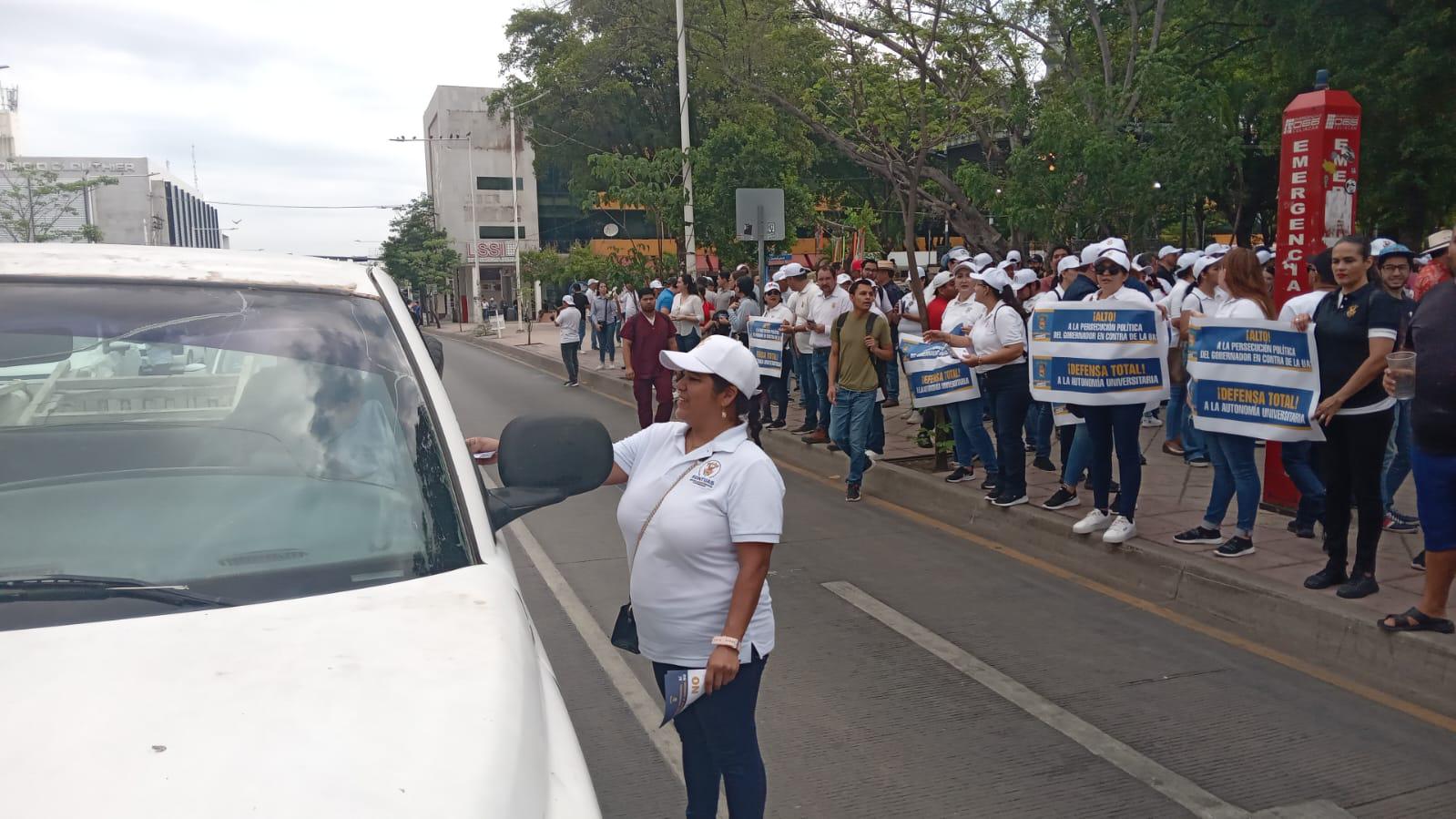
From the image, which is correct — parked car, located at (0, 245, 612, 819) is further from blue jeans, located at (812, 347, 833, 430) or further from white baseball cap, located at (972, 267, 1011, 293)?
blue jeans, located at (812, 347, 833, 430)

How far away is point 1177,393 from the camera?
10625 mm

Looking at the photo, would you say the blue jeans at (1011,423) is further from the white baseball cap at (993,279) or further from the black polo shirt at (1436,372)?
the black polo shirt at (1436,372)

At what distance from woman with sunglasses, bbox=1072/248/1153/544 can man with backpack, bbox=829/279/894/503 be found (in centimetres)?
234

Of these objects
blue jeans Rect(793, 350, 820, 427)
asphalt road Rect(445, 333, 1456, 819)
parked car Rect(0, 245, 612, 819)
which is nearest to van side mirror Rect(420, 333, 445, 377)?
parked car Rect(0, 245, 612, 819)

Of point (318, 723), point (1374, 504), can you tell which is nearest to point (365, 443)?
point (318, 723)

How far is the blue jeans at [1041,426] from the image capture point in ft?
33.9

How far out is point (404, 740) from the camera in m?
1.74

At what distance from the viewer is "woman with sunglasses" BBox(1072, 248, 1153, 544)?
293 inches

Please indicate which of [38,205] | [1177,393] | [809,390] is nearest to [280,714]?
[1177,393]

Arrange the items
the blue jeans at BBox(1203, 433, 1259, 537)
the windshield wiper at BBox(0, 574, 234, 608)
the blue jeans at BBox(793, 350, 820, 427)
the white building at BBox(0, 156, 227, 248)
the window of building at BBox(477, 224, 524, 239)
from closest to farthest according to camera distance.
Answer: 1. the windshield wiper at BBox(0, 574, 234, 608)
2. the blue jeans at BBox(1203, 433, 1259, 537)
3. the blue jeans at BBox(793, 350, 820, 427)
4. the white building at BBox(0, 156, 227, 248)
5. the window of building at BBox(477, 224, 524, 239)

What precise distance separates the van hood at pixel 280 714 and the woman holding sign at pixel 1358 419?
17.5 feet

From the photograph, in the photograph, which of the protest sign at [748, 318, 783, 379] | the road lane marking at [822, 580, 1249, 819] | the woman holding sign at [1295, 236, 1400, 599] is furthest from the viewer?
the protest sign at [748, 318, 783, 379]

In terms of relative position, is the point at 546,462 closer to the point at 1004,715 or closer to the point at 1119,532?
the point at 1004,715

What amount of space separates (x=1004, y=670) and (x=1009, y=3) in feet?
53.9
